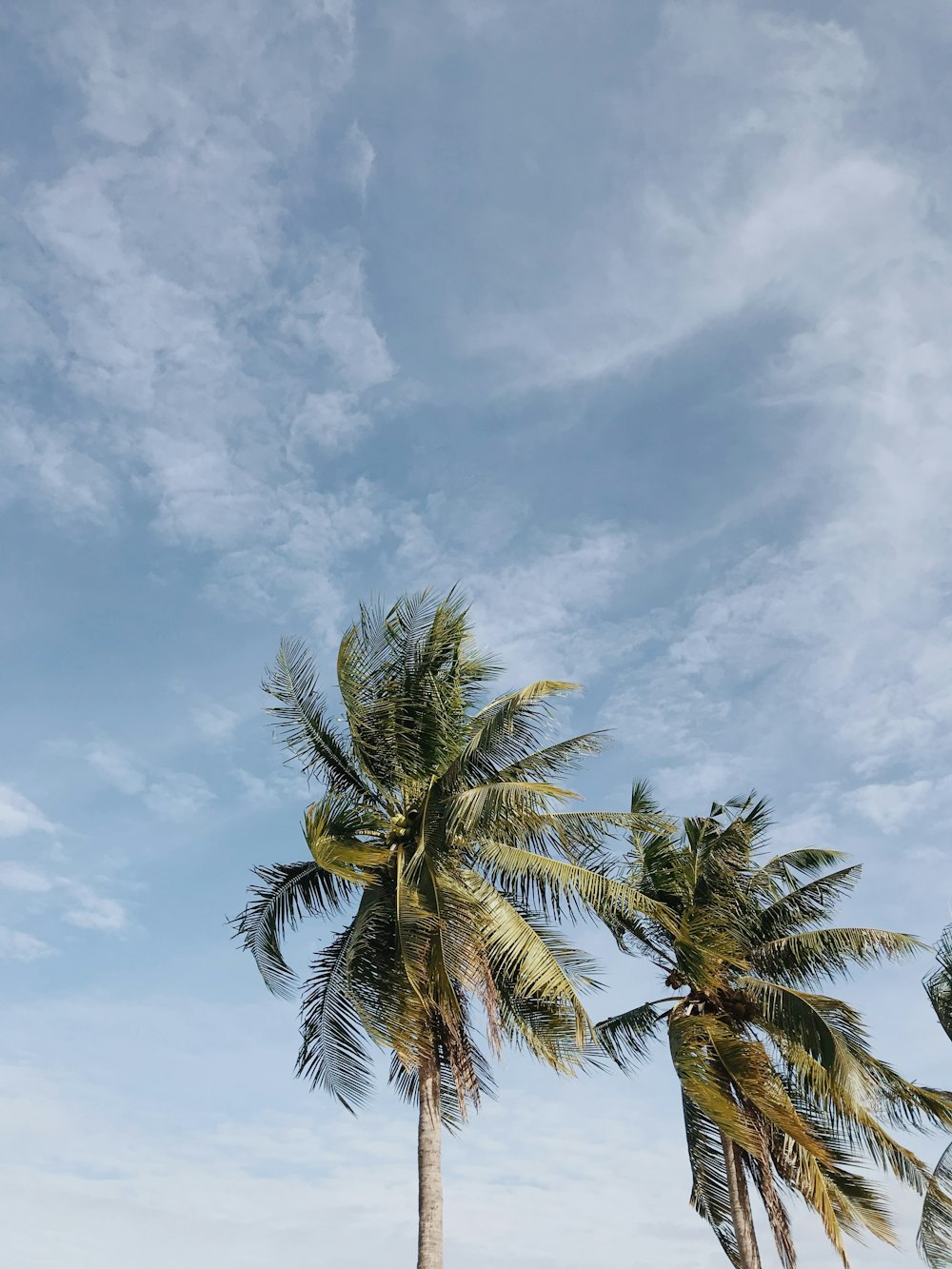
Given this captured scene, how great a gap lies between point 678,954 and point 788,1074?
2707 millimetres

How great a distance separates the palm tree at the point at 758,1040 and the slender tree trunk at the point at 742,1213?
0.02 m

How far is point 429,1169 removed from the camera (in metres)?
14.1

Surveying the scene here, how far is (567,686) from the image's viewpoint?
15711 millimetres

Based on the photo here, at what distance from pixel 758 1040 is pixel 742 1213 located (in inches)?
107

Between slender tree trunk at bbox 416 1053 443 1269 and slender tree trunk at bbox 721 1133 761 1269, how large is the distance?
5.93 meters

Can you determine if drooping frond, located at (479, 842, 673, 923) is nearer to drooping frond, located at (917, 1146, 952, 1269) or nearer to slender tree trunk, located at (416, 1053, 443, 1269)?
slender tree trunk, located at (416, 1053, 443, 1269)

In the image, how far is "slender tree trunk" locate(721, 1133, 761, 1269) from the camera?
18000 mm

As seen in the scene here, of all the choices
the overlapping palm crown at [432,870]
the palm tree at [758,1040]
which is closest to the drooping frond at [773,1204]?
the palm tree at [758,1040]

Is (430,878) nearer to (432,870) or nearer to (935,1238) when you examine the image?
(432,870)

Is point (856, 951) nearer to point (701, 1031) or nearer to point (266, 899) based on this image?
point (701, 1031)

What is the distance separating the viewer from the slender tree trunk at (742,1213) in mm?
18000

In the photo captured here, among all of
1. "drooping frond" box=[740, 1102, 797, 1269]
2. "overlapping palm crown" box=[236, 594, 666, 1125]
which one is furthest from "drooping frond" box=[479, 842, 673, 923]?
"drooping frond" box=[740, 1102, 797, 1269]

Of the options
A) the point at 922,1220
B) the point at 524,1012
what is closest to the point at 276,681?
the point at 524,1012

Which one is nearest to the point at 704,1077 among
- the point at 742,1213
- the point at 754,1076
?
the point at 754,1076
